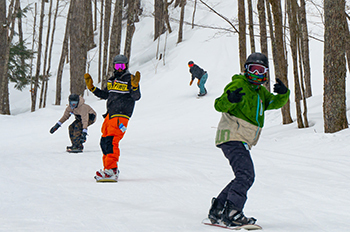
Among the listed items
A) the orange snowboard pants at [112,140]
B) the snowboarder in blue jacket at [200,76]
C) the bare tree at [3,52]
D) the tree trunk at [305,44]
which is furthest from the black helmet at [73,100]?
the snowboarder in blue jacket at [200,76]

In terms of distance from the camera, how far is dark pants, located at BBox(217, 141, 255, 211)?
3555 mm

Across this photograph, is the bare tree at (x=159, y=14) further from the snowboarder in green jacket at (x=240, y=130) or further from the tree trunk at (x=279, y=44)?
the snowboarder in green jacket at (x=240, y=130)

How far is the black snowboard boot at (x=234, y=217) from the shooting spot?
11.6 feet

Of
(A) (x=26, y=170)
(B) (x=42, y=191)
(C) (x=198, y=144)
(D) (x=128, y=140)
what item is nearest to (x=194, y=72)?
(D) (x=128, y=140)

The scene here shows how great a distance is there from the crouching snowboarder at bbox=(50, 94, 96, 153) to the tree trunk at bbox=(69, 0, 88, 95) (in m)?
9.87

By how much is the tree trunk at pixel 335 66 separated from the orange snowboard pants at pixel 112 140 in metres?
5.00

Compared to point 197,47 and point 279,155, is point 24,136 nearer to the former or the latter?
point 279,155

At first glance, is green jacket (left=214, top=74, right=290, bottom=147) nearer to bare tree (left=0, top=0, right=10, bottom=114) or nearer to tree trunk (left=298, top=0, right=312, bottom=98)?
tree trunk (left=298, top=0, right=312, bottom=98)

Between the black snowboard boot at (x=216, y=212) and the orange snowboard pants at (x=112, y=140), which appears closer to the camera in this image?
the black snowboard boot at (x=216, y=212)

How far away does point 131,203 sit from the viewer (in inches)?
182

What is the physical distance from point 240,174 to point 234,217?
0.39 meters

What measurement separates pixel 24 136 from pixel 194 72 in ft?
29.7

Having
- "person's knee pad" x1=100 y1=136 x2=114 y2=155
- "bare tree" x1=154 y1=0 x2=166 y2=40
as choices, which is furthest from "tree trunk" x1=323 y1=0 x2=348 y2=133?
"bare tree" x1=154 y1=0 x2=166 y2=40

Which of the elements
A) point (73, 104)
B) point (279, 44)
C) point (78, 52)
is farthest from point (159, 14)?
point (73, 104)
